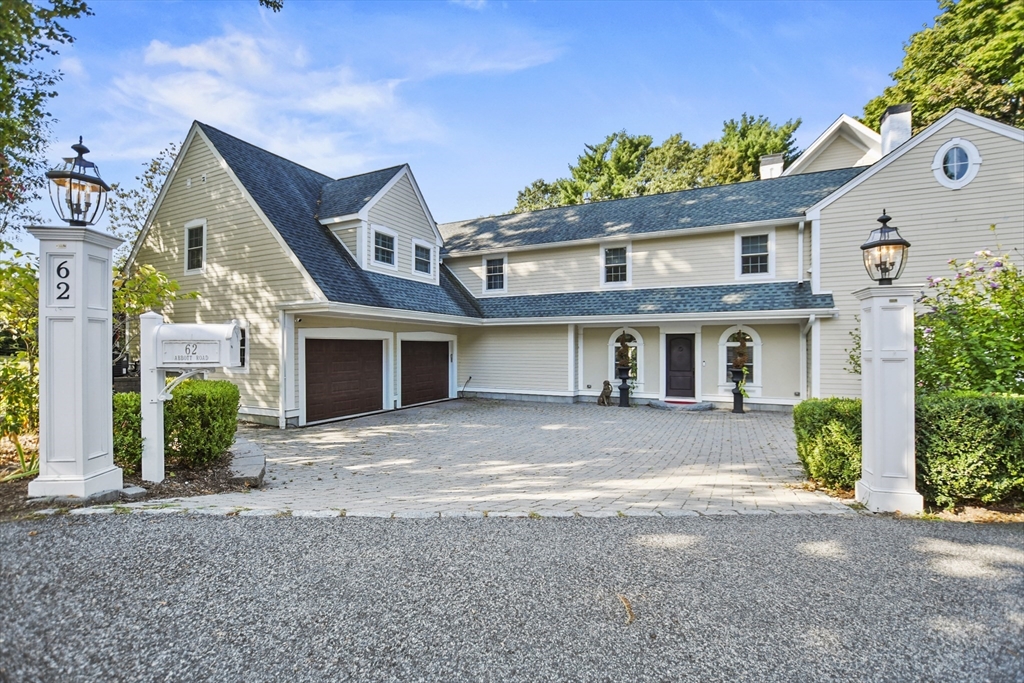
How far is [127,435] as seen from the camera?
488 centimetres

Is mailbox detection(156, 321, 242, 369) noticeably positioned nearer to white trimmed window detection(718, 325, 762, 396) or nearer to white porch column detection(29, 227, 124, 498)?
white porch column detection(29, 227, 124, 498)

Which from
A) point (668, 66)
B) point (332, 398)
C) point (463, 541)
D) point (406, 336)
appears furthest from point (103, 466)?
point (668, 66)

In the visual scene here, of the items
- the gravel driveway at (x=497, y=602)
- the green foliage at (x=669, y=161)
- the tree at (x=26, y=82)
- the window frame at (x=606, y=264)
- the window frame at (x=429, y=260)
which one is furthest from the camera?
the green foliage at (x=669, y=161)

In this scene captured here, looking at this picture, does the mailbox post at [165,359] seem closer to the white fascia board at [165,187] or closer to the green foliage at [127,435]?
the green foliage at [127,435]

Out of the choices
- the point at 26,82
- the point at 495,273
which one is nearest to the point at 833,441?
the point at 495,273

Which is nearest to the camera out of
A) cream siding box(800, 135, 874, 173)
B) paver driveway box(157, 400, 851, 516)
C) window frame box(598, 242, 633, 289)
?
paver driveway box(157, 400, 851, 516)

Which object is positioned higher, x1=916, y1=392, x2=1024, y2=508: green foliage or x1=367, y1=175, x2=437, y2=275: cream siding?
x1=367, y1=175, x2=437, y2=275: cream siding

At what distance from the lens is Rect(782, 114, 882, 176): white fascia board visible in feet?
52.2

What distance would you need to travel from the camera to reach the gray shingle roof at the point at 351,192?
12.6 metres

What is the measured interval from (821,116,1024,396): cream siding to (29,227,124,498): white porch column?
13.9 meters

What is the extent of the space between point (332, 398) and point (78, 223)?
25.1ft

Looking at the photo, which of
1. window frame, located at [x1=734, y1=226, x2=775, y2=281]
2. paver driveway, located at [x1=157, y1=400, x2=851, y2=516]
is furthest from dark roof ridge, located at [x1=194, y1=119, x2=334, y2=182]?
window frame, located at [x1=734, y1=226, x2=775, y2=281]

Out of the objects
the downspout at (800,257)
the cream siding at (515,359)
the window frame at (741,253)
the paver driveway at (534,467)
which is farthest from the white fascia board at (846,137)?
the cream siding at (515,359)

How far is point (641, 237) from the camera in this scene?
14.7 m
